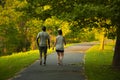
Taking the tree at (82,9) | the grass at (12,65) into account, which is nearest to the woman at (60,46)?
the grass at (12,65)

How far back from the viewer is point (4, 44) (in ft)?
165

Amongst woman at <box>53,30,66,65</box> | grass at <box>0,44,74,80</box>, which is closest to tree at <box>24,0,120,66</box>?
woman at <box>53,30,66,65</box>

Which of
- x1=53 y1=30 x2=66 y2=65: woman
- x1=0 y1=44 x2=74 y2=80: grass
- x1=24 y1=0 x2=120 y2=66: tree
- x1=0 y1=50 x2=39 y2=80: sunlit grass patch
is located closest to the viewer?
x1=24 y1=0 x2=120 y2=66: tree

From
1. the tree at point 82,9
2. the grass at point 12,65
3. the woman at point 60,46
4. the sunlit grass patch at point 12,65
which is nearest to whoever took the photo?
the tree at point 82,9

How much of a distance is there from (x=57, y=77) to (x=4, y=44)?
36238 millimetres

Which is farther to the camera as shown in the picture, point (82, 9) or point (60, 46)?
point (60, 46)

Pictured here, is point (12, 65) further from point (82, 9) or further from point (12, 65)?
point (82, 9)

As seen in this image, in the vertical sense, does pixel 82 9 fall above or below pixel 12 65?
above

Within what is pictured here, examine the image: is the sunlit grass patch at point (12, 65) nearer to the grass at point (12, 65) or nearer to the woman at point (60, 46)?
the grass at point (12, 65)

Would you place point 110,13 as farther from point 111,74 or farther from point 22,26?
point 22,26

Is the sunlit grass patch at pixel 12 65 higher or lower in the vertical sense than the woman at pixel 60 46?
lower

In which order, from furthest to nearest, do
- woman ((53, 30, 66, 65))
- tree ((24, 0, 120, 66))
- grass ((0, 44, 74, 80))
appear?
woman ((53, 30, 66, 65)) → grass ((0, 44, 74, 80)) → tree ((24, 0, 120, 66))

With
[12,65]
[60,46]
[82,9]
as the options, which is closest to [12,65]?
[12,65]

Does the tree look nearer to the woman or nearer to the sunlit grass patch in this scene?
the woman
